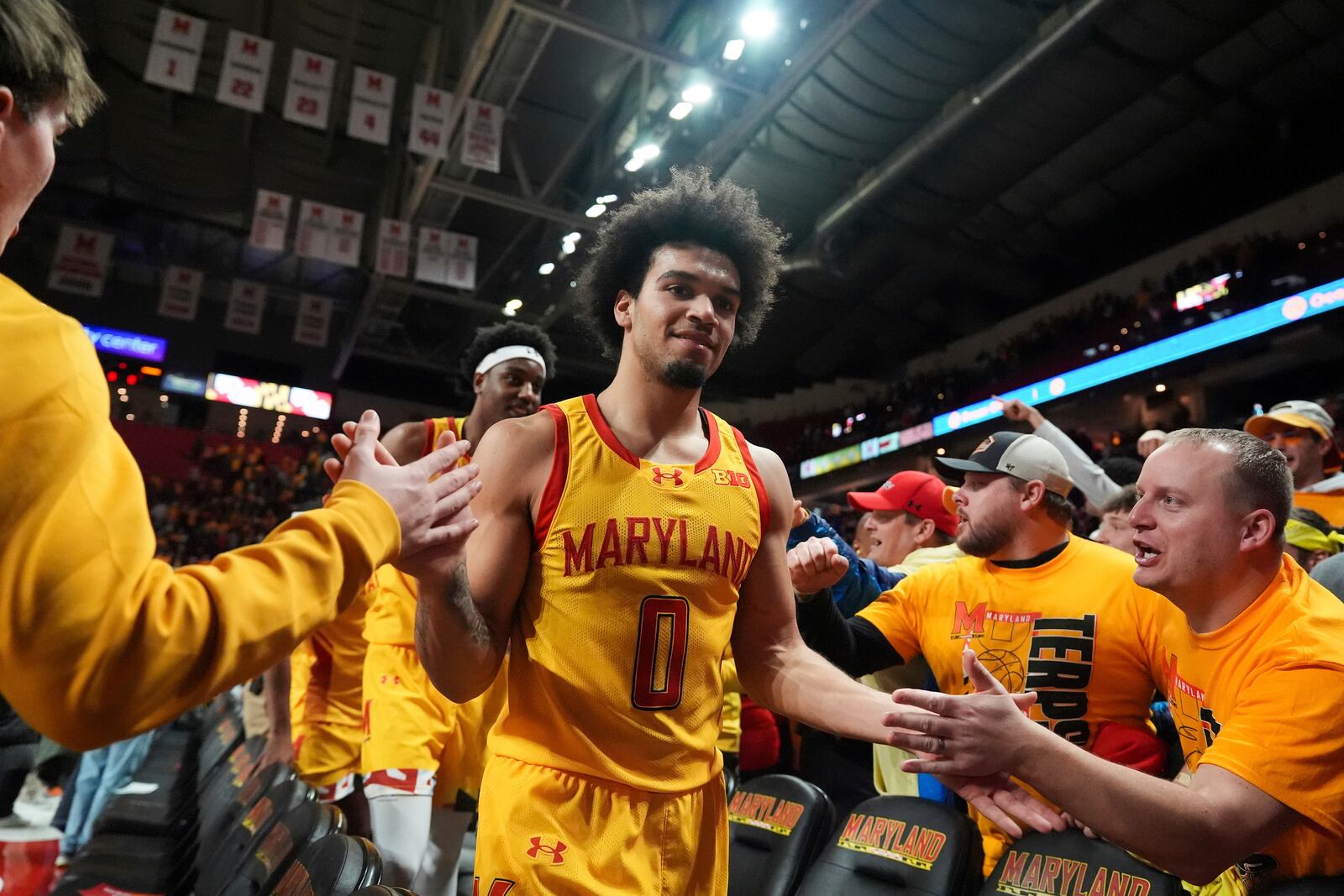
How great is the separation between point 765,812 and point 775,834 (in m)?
0.11

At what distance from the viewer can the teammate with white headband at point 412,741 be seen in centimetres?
326

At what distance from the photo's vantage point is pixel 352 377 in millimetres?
23031

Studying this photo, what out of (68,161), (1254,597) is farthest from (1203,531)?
(68,161)

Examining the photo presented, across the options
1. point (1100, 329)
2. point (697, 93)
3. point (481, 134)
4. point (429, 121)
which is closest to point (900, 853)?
point (697, 93)

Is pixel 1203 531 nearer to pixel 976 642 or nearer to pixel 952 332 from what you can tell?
pixel 976 642

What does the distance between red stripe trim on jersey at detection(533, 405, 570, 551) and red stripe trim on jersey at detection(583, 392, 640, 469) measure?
0.09 m

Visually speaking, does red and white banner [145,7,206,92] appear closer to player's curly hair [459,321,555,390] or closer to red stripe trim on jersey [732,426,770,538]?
player's curly hair [459,321,555,390]

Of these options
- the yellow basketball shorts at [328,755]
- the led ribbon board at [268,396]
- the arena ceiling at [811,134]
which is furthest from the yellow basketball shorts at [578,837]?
the led ribbon board at [268,396]

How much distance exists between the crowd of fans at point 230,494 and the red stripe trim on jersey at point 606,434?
54.1 ft

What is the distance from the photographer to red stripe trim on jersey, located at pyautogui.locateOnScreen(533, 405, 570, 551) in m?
1.98

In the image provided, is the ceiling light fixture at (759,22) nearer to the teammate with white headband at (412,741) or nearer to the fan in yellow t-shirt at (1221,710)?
the teammate with white headband at (412,741)

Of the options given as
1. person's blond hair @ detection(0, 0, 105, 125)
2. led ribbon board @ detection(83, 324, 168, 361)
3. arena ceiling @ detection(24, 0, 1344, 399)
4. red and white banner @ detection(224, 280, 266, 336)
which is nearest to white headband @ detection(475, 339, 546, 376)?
person's blond hair @ detection(0, 0, 105, 125)

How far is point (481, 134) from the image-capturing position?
10195 mm

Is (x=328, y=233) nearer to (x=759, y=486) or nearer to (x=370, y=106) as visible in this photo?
(x=370, y=106)
